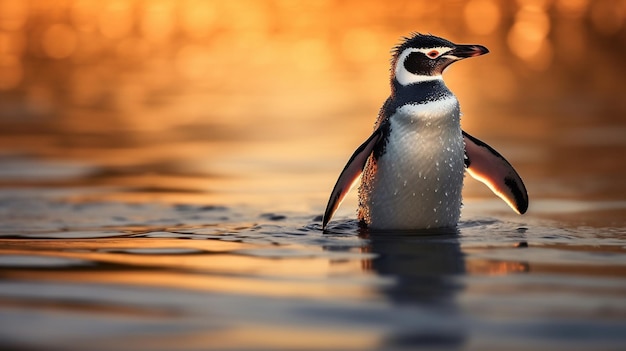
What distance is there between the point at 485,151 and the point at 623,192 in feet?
5.27

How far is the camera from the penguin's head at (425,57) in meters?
6.58

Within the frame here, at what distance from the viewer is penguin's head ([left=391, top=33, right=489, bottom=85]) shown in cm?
658

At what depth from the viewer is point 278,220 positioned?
705 centimetres

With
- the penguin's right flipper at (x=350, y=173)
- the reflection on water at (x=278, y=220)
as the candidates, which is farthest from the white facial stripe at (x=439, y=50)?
the reflection on water at (x=278, y=220)

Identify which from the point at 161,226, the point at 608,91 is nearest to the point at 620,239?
the point at 161,226

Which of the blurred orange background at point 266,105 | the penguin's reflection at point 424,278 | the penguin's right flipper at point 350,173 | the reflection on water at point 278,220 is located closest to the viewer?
the penguin's reflection at point 424,278

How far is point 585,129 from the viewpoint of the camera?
11.9m

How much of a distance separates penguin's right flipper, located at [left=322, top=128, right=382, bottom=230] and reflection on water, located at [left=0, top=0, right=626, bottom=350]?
0.68 feet

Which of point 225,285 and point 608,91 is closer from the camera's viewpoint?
point 225,285

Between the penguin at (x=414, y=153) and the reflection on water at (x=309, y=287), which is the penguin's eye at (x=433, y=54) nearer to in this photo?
the penguin at (x=414, y=153)

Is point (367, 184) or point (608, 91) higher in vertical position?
point (608, 91)

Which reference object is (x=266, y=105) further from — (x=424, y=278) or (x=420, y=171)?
(x=424, y=278)

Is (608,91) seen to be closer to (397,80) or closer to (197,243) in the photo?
(397,80)

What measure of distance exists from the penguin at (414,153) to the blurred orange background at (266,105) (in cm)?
136
